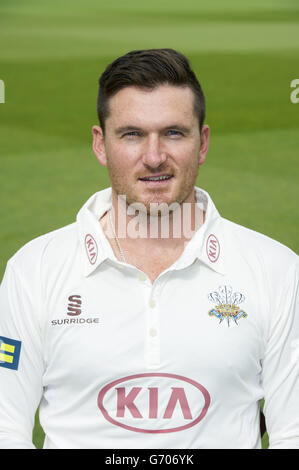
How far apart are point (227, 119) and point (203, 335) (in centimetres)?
1216

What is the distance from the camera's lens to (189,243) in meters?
3.23

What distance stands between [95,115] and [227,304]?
12991 millimetres

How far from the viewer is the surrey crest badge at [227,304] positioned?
3.07 m

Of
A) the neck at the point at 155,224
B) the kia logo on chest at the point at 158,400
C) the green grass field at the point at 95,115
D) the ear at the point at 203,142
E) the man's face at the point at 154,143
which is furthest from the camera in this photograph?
the green grass field at the point at 95,115

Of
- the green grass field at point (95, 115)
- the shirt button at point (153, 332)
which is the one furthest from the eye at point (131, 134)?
the green grass field at point (95, 115)

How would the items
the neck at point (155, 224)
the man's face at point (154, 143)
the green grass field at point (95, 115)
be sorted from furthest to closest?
the green grass field at point (95, 115), the neck at point (155, 224), the man's face at point (154, 143)

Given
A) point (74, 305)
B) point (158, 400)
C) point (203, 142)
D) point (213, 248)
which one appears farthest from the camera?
point (203, 142)

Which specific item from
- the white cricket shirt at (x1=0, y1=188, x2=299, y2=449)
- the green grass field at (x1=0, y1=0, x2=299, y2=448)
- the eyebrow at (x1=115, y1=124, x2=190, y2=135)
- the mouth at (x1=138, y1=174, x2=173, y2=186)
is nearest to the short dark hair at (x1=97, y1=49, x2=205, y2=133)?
the eyebrow at (x1=115, y1=124, x2=190, y2=135)

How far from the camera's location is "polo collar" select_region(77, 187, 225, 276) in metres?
3.16

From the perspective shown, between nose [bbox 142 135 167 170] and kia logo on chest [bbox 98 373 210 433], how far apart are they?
30.6 inches

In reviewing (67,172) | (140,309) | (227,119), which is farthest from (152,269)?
(227,119)

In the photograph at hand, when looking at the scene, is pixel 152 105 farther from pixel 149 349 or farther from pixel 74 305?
pixel 149 349

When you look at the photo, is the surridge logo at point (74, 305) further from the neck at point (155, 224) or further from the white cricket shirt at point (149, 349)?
the neck at point (155, 224)

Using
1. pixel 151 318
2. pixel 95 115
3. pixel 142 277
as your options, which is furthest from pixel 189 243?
pixel 95 115
